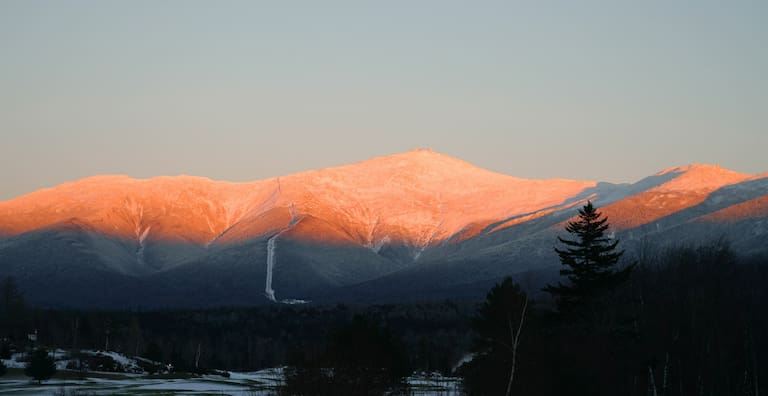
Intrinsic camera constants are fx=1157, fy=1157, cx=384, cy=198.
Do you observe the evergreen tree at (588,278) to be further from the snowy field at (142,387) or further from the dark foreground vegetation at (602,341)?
A: the snowy field at (142,387)

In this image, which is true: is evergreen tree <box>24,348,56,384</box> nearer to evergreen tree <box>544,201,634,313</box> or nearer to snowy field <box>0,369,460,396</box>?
snowy field <box>0,369,460,396</box>

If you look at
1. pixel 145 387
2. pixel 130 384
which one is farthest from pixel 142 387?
pixel 130 384

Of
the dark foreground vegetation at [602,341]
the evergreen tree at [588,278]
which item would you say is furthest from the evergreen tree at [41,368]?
the evergreen tree at [588,278]

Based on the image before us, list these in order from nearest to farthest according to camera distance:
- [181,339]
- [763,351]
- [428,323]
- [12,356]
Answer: [763,351] < [12,356] < [181,339] < [428,323]

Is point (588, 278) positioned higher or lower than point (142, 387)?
higher

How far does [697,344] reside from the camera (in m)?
65.4

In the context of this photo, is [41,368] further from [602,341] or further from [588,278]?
[602,341]

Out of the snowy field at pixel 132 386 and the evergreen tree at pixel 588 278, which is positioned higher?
the evergreen tree at pixel 588 278

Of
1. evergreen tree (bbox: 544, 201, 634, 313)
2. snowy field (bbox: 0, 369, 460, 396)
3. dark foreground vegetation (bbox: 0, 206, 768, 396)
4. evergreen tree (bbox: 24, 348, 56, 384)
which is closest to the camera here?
dark foreground vegetation (bbox: 0, 206, 768, 396)

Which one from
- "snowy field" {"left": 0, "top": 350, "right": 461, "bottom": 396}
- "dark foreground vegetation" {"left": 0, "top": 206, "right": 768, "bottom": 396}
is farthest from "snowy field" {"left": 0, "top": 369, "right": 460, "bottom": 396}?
"dark foreground vegetation" {"left": 0, "top": 206, "right": 768, "bottom": 396}

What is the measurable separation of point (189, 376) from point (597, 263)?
41567 mm

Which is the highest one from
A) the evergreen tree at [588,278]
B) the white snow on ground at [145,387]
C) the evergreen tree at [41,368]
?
the evergreen tree at [588,278]

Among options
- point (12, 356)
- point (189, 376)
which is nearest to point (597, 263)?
point (189, 376)

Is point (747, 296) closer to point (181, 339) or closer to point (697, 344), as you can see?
point (697, 344)
